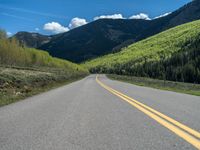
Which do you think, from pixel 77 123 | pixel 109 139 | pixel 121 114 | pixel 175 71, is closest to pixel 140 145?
pixel 109 139

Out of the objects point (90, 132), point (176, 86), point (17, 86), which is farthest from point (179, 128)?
point (176, 86)

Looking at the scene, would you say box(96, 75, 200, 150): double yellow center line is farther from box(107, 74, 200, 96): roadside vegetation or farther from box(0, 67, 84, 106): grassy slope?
box(107, 74, 200, 96): roadside vegetation

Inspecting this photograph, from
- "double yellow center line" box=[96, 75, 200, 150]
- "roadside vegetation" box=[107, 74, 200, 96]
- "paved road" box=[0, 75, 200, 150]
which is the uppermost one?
"paved road" box=[0, 75, 200, 150]

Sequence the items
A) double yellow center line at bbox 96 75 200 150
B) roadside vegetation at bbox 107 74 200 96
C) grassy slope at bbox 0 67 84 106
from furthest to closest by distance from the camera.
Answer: roadside vegetation at bbox 107 74 200 96 < grassy slope at bbox 0 67 84 106 < double yellow center line at bbox 96 75 200 150

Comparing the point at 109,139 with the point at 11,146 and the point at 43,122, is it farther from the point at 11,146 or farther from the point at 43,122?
the point at 43,122

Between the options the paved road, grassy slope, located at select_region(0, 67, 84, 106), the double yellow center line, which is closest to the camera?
the paved road

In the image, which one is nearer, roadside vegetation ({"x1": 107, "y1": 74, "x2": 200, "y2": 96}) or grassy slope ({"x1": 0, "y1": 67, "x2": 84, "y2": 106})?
grassy slope ({"x1": 0, "y1": 67, "x2": 84, "y2": 106})

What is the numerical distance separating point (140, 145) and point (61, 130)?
208 cm

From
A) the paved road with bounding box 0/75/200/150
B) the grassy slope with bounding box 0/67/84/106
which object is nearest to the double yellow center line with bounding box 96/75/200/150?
the paved road with bounding box 0/75/200/150

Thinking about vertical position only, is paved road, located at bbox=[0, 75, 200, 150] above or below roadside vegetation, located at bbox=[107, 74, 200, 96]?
above

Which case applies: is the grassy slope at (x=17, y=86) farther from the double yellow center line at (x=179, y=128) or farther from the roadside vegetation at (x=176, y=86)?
the roadside vegetation at (x=176, y=86)

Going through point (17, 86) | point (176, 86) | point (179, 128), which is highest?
point (17, 86)

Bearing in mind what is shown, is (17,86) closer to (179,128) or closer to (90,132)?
(90,132)

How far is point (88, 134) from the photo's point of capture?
256 inches
